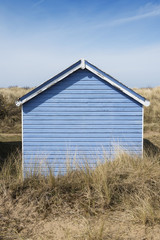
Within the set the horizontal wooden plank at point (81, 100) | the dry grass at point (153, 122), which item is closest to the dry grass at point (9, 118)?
the dry grass at point (153, 122)

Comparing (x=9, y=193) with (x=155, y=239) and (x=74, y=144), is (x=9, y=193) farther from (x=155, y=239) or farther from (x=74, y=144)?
(x=74, y=144)

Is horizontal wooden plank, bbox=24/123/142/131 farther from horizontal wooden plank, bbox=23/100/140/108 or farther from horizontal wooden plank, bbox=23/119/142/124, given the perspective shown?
horizontal wooden plank, bbox=23/100/140/108

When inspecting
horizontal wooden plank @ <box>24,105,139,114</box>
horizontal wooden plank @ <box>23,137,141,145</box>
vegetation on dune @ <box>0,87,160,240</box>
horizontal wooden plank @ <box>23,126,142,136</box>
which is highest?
horizontal wooden plank @ <box>24,105,139,114</box>

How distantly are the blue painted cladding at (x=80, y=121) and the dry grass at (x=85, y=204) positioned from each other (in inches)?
134

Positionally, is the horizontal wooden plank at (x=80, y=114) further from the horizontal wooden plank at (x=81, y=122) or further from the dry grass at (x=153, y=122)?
the dry grass at (x=153, y=122)

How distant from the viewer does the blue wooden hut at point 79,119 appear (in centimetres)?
988

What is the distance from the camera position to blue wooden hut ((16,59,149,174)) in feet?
32.4

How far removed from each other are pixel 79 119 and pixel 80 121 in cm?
9

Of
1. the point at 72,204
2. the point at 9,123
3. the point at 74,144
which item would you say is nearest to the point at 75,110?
the point at 74,144

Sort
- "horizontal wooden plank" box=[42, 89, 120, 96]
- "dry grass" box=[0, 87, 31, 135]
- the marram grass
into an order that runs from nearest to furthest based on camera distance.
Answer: the marram grass, "horizontal wooden plank" box=[42, 89, 120, 96], "dry grass" box=[0, 87, 31, 135]

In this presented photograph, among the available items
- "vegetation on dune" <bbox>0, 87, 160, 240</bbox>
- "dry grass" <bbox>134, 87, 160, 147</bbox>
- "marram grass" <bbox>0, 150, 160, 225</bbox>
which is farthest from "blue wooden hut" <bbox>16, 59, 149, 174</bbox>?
"dry grass" <bbox>134, 87, 160, 147</bbox>

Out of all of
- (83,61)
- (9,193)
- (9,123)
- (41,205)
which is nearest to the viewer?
(41,205)

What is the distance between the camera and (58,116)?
32.9 feet

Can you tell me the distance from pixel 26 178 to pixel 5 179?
1.79ft
